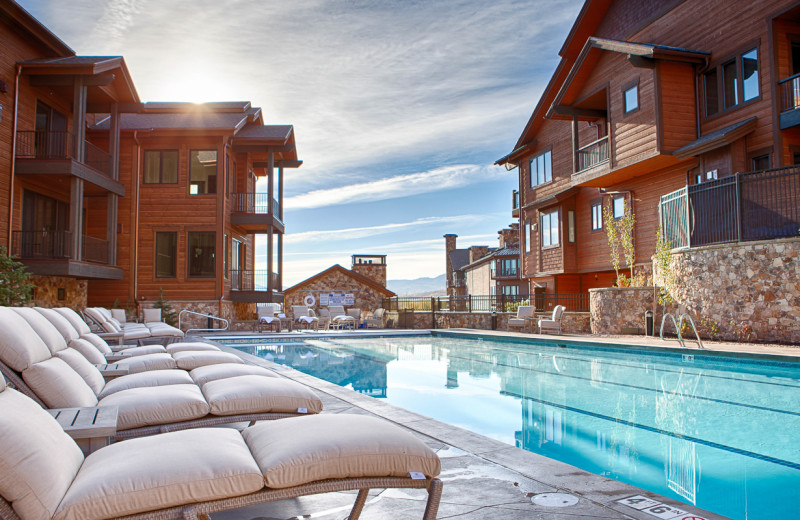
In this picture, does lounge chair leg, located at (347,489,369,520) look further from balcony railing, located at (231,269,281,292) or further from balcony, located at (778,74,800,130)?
balcony railing, located at (231,269,281,292)

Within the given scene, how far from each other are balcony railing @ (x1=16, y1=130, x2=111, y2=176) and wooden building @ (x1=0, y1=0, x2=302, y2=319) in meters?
0.03

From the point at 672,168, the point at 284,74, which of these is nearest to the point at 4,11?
the point at 284,74

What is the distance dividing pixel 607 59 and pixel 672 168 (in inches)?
157

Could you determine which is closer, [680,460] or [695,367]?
[680,460]

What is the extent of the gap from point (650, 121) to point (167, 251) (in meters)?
14.3

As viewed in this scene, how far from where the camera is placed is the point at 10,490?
4.89 ft

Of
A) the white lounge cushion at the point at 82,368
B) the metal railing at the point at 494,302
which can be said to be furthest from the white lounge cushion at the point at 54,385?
the metal railing at the point at 494,302

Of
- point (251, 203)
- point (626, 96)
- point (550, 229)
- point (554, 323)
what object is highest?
point (626, 96)

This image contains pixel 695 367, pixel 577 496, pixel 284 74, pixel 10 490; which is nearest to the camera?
pixel 10 490

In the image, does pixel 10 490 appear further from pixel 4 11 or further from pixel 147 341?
pixel 4 11

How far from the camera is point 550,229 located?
2048 cm

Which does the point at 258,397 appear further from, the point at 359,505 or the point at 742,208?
the point at 742,208

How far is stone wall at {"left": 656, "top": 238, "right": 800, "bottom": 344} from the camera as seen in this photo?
1030cm

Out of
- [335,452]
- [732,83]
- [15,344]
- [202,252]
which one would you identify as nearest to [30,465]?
[335,452]
